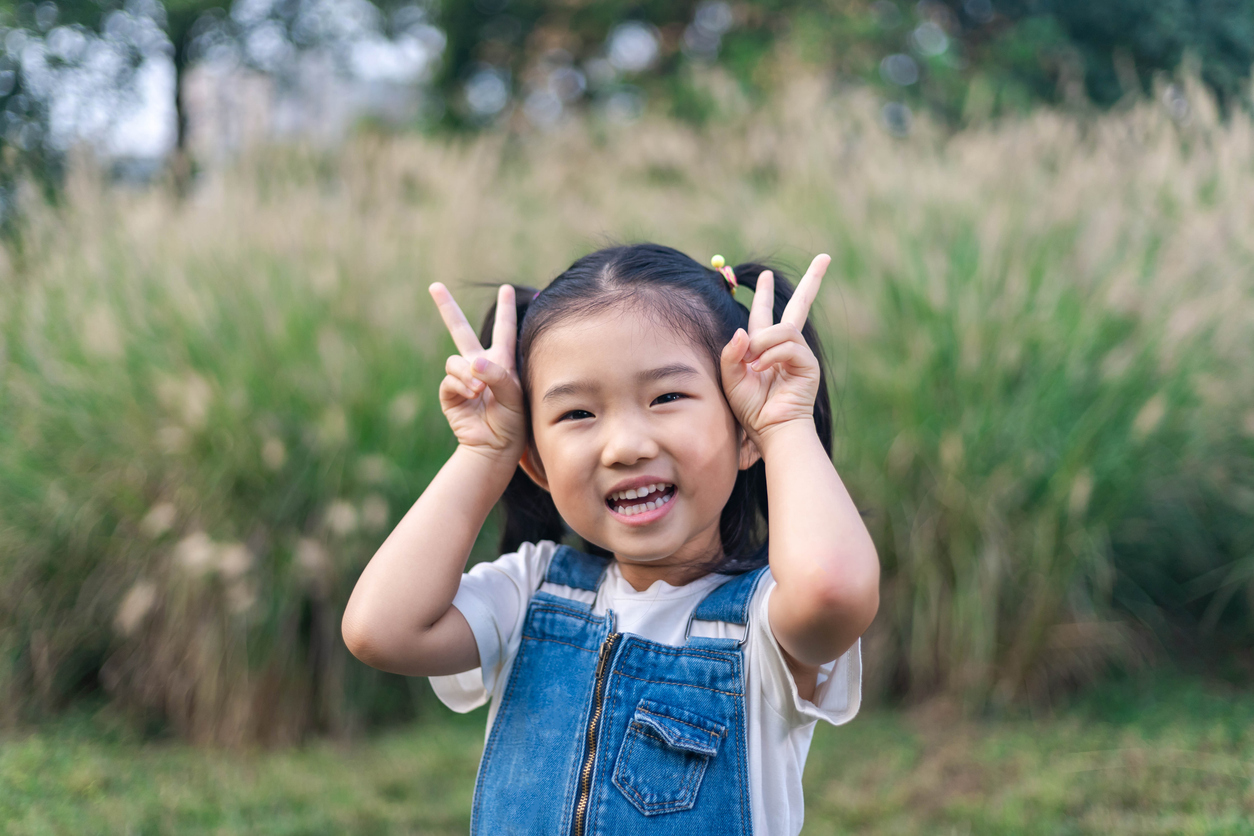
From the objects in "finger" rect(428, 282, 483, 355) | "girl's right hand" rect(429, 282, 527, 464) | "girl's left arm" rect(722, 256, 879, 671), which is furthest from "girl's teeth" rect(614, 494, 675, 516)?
"finger" rect(428, 282, 483, 355)

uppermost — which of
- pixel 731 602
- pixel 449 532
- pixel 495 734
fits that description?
pixel 449 532

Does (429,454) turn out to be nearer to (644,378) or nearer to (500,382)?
(500,382)

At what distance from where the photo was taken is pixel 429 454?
3.60 metres

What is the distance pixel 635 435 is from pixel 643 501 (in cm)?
12

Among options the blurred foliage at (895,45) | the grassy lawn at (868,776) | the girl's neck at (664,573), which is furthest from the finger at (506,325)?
the blurred foliage at (895,45)

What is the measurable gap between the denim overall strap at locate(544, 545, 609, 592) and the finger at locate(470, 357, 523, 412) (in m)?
0.28

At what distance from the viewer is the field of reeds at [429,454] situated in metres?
3.30

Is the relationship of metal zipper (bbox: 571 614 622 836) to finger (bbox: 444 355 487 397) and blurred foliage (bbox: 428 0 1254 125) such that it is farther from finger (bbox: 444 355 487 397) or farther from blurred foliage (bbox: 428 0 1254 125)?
blurred foliage (bbox: 428 0 1254 125)

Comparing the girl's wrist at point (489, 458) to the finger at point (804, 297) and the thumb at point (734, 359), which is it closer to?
the thumb at point (734, 359)

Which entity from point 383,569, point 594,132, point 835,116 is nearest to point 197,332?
point 383,569

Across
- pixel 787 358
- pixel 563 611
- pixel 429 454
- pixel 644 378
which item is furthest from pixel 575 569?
pixel 429 454

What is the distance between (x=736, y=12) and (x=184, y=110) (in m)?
5.03

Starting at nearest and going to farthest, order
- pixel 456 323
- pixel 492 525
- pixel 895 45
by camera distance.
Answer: pixel 456 323 < pixel 492 525 < pixel 895 45

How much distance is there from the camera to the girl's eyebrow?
4.64 ft
